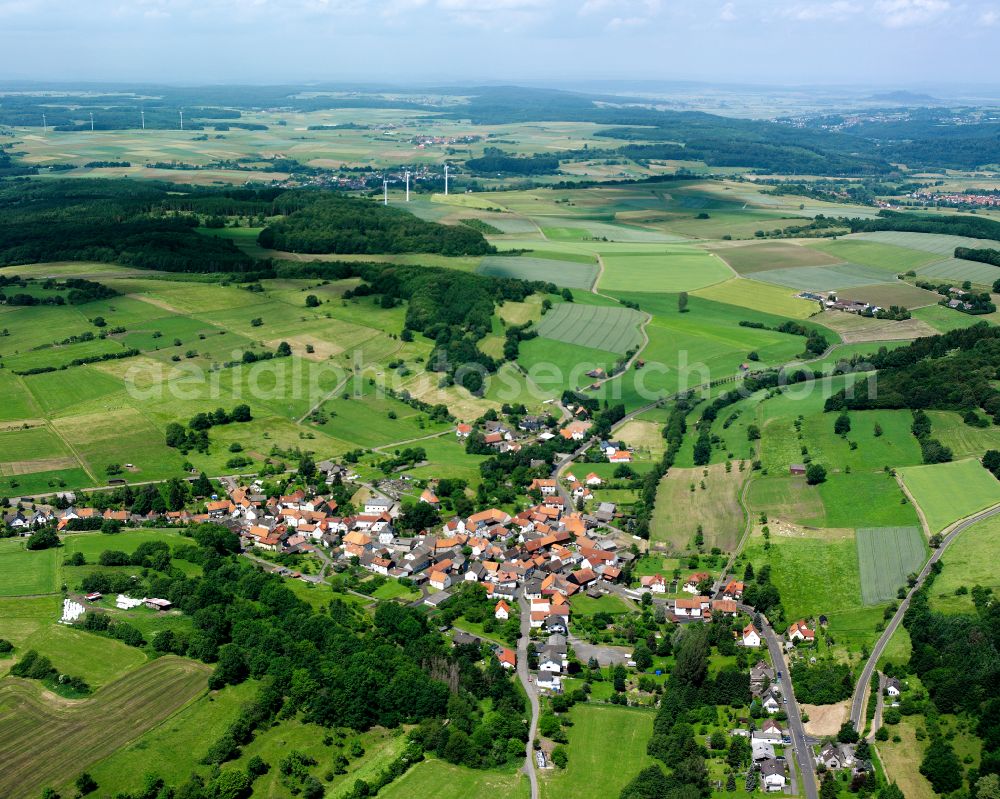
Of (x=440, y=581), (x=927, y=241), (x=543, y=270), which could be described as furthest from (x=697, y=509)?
(x=927, y=241)

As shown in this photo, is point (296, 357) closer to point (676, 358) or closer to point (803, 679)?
point (676, 358)

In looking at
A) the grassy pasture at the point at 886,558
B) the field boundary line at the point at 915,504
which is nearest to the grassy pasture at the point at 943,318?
the field boundary line at the point at 915,504

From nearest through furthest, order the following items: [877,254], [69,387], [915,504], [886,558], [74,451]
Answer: [886,558]
[915,504]
[74,451]
[69,387]
[877,254]

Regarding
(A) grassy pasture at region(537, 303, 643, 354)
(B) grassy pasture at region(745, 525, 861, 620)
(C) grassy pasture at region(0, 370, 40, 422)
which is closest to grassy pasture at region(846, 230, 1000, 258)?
(A) grassy pasture at region(537, 303, 643, 354)

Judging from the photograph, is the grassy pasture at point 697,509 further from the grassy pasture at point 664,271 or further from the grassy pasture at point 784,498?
the grassy pasture at point 664,271

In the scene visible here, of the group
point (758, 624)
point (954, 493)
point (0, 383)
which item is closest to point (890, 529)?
point (954, 493)

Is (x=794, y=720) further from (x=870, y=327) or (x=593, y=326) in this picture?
(x=870, y=327)
